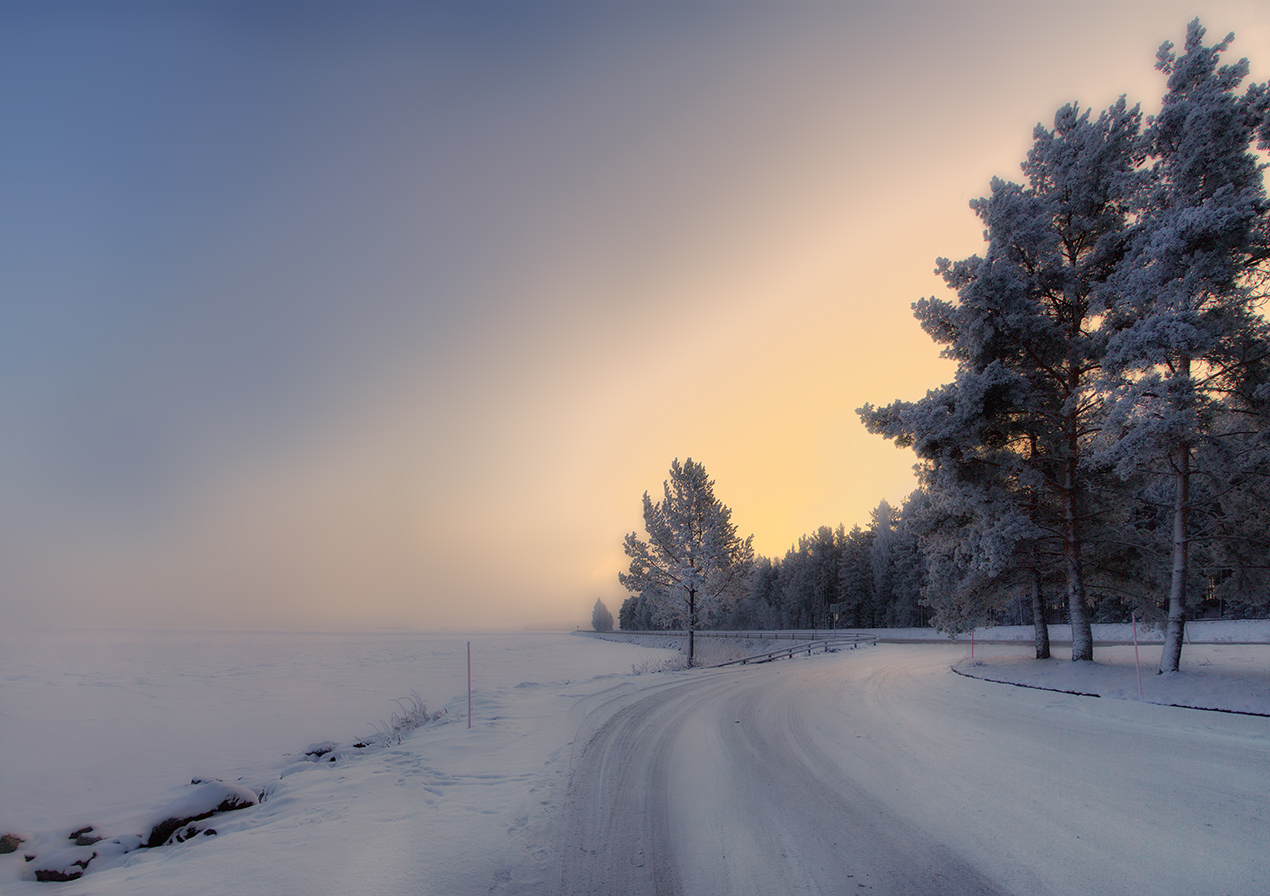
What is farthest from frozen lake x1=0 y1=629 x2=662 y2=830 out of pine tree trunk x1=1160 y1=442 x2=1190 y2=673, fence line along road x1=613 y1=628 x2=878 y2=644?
fence line along road x1=613 y1=628 x2=878 y2=644

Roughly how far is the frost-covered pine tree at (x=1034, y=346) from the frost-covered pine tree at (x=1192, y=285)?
5.14ft

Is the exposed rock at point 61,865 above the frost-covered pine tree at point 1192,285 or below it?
below

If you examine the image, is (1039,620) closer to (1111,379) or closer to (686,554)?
(1111,379)

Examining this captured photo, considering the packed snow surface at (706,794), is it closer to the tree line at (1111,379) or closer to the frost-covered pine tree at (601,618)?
the tree line at (1111,379)

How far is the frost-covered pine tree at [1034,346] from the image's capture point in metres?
15.8

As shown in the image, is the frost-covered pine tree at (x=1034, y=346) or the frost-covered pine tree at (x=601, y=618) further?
the frost-covered pine tree at (x=601, y=618)

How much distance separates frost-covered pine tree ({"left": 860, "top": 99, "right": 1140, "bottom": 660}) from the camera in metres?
15.8

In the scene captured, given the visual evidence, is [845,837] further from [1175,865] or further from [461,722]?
[461,722]

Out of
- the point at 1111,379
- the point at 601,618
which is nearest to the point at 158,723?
the point at 1111,379

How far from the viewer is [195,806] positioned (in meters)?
7.37

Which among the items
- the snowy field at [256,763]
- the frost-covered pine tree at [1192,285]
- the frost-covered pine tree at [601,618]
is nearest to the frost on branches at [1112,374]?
the frost-covered pine tree at [1192,285]

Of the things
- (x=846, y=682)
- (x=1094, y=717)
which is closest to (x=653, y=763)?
(x=1094, y=717)

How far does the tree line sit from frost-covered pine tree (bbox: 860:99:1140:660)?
0.06 m

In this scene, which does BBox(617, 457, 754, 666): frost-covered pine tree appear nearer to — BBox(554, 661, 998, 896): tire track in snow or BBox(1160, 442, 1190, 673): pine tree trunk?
BBox(1160, 442, 1190, 673): pine tree trunk
